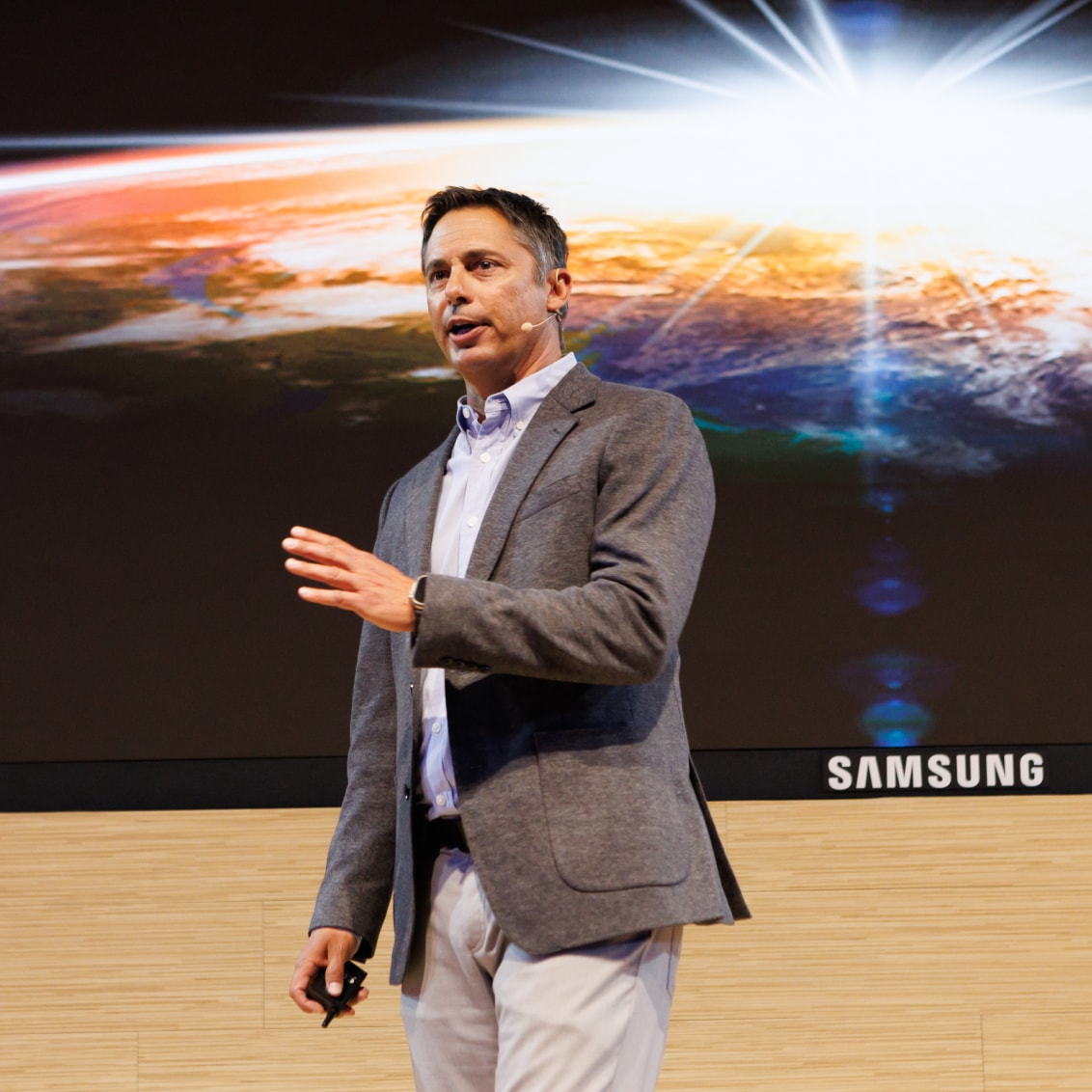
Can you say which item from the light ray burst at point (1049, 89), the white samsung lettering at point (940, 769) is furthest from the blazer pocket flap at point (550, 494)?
the light ray burst at point (1049, 89)

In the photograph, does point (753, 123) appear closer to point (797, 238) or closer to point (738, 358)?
point (797, 238)

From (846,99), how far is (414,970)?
199 cm

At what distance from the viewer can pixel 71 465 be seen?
259cm

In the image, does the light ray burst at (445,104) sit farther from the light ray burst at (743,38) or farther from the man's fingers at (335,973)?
the man's fingers at (335,973)

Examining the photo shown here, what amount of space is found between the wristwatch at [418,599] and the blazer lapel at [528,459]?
160 mm

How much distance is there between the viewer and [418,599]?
126 cm

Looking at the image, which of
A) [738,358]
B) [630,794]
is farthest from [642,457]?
[738,358]

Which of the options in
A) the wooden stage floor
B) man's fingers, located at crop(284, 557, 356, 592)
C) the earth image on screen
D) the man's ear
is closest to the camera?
man's fingers, located at crop(284, 557, 356, 592)

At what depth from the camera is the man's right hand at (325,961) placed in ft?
5.21

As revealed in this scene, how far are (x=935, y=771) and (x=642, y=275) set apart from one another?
3.72 feet

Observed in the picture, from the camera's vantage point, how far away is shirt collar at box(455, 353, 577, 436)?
1589mm

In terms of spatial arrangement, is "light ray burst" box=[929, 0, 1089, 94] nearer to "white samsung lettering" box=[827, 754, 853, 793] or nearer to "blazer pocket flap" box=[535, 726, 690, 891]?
"white samsung lettering" box=[827, 754, 853, 793]

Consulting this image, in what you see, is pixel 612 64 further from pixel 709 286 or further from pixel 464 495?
pixel 464 495

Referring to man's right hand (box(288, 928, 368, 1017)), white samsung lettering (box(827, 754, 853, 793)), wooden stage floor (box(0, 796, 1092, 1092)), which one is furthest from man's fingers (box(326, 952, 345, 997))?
white samsung lettering (box(827, 754, 853, 793))
